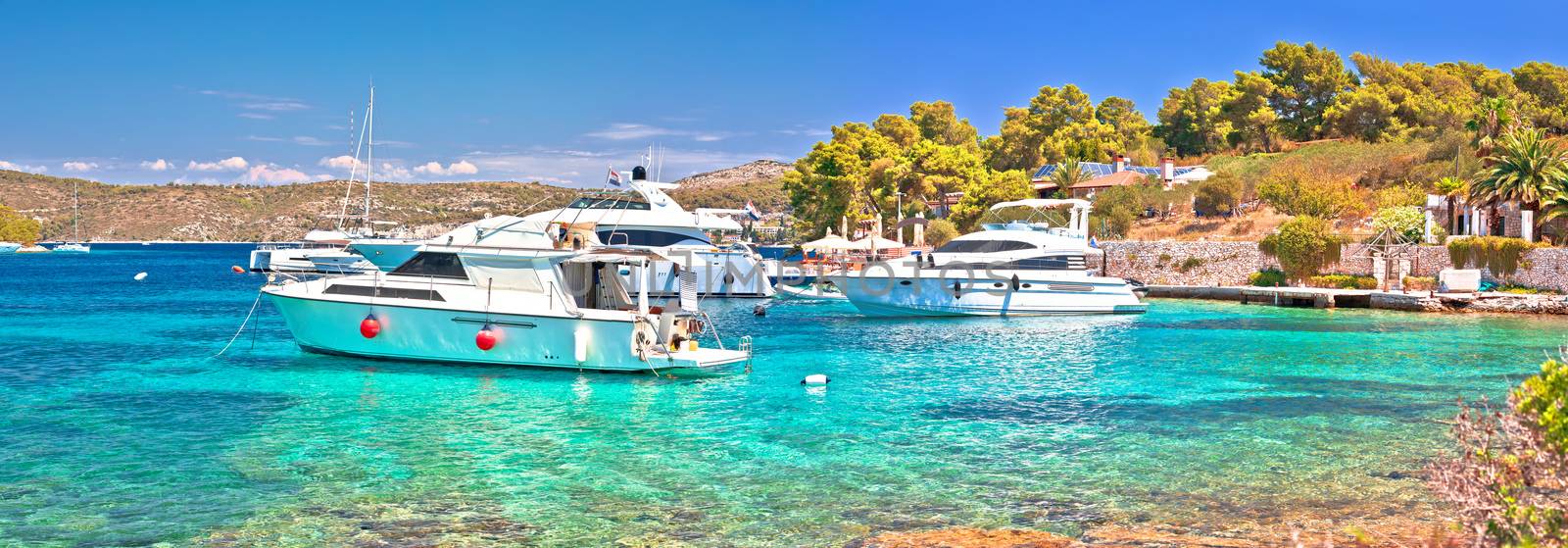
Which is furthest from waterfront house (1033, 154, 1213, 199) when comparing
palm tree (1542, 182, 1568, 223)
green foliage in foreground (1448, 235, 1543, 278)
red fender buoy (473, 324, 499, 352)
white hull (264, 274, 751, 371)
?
red fender buoy (473, 324, 499, 352)

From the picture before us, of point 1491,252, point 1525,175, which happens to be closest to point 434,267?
point 1491,252

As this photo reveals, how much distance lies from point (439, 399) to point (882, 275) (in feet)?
62.1

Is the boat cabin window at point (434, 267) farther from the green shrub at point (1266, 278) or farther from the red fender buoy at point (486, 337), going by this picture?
the green shrub at point (1266, 278)

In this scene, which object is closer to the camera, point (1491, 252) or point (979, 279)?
point (979, 279)

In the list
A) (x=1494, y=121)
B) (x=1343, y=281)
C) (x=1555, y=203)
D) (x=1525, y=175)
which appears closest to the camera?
(x=1555, y=203)

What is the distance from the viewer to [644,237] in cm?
3984

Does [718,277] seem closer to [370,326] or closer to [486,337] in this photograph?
[370,326]

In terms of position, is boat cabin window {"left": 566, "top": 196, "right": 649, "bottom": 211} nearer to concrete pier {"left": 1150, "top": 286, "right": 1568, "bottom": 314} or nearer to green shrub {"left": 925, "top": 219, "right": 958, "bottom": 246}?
concrete pier {"left": 1150, "top": 286, "right": 1568, "bottom": 314}

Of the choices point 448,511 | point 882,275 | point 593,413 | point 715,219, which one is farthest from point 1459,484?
point 715,219

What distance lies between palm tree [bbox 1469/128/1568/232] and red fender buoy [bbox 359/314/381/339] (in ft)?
124

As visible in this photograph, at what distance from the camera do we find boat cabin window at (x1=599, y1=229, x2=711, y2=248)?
3925 centimetres

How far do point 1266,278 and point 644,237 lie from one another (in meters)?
25.7

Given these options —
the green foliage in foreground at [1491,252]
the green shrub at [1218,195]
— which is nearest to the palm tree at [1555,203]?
the green foliage in foreground at [1491,252]

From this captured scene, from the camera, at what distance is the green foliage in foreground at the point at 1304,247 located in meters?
41.8
